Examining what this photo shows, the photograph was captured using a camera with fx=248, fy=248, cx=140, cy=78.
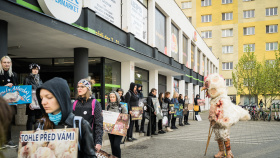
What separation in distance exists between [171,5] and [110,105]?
52.1 feet

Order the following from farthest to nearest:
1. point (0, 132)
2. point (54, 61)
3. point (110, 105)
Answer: point (54, 61) → point (110, 105) → point (0, 132)

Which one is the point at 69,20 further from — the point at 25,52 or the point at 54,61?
the point at 54,61

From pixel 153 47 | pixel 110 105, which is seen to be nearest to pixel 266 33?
pixel 153 47

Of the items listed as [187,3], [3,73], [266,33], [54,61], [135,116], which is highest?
[187,3]

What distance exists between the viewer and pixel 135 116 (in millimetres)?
9445

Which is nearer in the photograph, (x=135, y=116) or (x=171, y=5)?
(x=135, y=116)

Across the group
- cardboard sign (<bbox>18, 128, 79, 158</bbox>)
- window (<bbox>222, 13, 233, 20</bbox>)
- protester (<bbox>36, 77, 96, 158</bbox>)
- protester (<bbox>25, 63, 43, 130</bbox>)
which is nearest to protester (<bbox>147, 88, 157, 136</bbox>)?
protester (<bbox>25, 63, 43, 130</bbox>)

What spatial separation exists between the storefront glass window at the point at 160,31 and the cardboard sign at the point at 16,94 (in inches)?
516

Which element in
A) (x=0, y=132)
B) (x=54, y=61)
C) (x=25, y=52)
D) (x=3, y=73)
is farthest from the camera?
(x=54, y=61)

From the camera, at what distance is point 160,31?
18734mm

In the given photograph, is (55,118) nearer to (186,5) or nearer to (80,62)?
(80,62)

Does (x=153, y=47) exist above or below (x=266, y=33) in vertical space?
below

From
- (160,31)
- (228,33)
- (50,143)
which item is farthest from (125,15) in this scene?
(228,33)

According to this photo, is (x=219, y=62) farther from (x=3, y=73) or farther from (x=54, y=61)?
(x=3, y=73)
